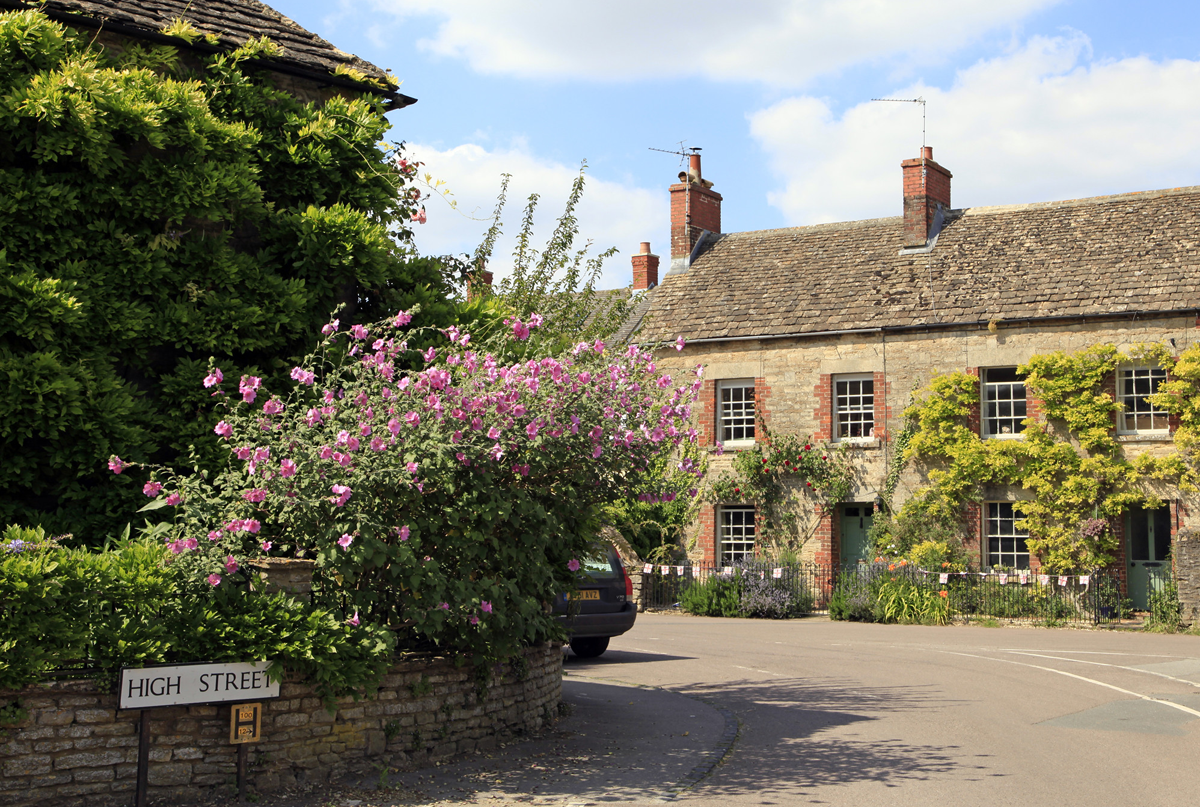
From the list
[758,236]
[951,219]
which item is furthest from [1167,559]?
[758,236]

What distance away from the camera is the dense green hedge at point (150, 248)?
838cm

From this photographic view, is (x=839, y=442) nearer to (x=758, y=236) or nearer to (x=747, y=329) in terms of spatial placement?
(x=747, y=329)

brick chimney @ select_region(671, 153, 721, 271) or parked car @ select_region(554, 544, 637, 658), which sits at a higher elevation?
brick chimney @ select_region(671, 153, 721, 271)

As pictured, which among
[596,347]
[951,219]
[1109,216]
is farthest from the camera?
[951,219]

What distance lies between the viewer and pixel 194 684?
263 inches

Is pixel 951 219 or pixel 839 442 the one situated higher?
pixel 951 219

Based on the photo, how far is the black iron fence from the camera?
70.7 ft

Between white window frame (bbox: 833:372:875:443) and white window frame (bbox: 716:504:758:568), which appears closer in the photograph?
white window frame (bbox: 833:372:875:443)

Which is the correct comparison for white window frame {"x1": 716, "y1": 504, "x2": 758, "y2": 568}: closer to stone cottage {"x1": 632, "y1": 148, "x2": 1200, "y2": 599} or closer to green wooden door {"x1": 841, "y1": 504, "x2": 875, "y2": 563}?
stone cottage {"x1": 632, "y1": 148, "x2": 1200, "y2": 599}

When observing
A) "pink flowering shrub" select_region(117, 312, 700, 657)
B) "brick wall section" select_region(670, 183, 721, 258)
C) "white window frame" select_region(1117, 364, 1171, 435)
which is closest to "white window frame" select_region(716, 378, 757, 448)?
"brick wall section" select_region(670, 183, 721, 258)

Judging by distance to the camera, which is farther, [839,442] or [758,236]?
[758,236]

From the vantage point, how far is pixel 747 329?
26375mm

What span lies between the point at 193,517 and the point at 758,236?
2409 centimetres

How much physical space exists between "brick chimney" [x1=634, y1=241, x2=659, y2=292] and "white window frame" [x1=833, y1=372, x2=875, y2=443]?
12658 mm
